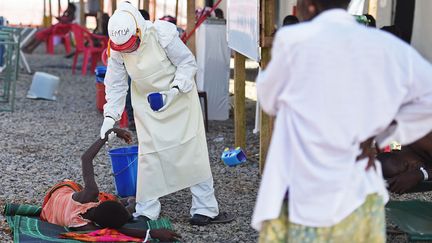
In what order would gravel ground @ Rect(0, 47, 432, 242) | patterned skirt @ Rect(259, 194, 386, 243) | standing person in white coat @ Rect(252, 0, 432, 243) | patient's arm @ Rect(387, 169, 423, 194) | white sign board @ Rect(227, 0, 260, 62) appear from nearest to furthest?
1. standing person in white coat @ Rect(252, 0, 432, 243)
2. patterned skirt @ Rect(259, 194, 386, 243)
3. patient's arm @ Rect(387, 169, 423, 194)
4. gravel ground @ Rect(0, 47, 432, 242)
5. white sign board @ Rect(227, 0, 260, 62)

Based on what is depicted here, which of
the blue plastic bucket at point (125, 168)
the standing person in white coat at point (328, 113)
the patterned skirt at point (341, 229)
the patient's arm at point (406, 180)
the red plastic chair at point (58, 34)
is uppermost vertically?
the standing person in white coat at point (328, 113)

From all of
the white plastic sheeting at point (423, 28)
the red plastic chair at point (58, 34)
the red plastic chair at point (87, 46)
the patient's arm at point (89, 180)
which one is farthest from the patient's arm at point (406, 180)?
the red plastic chair at point (58, 34)

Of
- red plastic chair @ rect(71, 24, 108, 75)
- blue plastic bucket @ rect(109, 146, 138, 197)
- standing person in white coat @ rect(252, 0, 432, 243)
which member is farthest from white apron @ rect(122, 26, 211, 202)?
red plastic chair @ rect(71, 24, 108, 75)

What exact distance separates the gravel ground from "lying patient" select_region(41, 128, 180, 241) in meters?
0.28

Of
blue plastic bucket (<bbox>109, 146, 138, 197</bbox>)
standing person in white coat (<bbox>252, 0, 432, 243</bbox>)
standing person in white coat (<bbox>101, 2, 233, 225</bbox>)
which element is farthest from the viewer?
blue plastic bucket (<bbox>109, 146, 138, 197</bbox>)

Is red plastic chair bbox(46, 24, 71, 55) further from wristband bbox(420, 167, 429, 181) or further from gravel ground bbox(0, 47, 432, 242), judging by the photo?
wristband bbox(420, 167, 429, 181)

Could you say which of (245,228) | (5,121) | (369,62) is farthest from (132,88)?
(5,121)

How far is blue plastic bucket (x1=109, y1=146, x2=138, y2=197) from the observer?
5.95 metres

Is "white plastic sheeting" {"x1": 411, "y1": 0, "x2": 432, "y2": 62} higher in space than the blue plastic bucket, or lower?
higher

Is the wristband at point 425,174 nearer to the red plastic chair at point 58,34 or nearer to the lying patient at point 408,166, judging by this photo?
the lying patient at point 408,166

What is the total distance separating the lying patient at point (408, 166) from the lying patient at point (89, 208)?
128 centimetres

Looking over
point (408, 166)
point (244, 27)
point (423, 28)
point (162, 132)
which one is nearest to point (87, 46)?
point (244, 27)

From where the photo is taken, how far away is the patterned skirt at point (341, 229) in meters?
2.90

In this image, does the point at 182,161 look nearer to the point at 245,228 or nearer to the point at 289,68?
Answer: the point at 245,228
